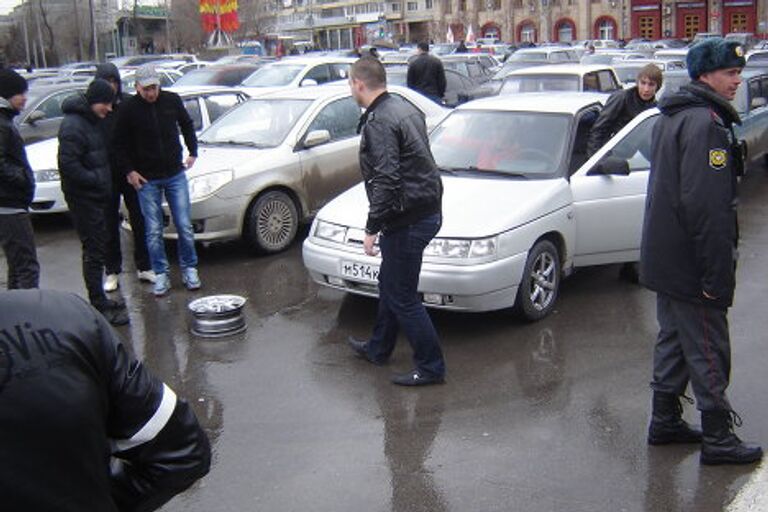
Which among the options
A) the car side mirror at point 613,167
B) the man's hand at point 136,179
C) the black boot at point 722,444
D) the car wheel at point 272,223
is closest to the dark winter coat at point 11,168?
the man's hand at point 136,179

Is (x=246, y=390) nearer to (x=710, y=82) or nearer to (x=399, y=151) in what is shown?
(x=399, y=151)

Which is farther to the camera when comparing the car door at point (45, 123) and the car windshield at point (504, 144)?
the car door at point (45, 123)

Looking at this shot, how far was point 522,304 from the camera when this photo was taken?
615cm

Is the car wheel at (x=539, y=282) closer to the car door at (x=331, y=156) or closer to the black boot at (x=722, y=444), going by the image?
the black boot at (x=722, y=444)

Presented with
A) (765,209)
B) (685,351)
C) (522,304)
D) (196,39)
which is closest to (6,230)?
(522,304)

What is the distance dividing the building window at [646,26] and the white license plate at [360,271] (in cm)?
7877

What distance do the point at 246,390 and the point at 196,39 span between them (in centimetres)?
6373

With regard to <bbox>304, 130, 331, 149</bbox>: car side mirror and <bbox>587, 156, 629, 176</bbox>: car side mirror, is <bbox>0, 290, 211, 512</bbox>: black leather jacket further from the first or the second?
<bbox>304, 130, 331, 149</bbox>: car side mirror

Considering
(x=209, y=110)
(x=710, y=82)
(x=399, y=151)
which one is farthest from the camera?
(x=209, y=110)

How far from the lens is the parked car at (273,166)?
26.9ft

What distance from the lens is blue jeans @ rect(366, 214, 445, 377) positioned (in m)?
4.98

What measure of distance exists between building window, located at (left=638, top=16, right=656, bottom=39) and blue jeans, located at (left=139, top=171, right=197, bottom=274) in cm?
7814

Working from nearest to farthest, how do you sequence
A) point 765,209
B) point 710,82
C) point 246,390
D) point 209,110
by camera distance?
point 710,82, point 246,390, point 765,209, point 209,110

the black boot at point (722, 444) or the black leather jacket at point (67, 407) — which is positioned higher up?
the black leather jacket at point (67, 407)
